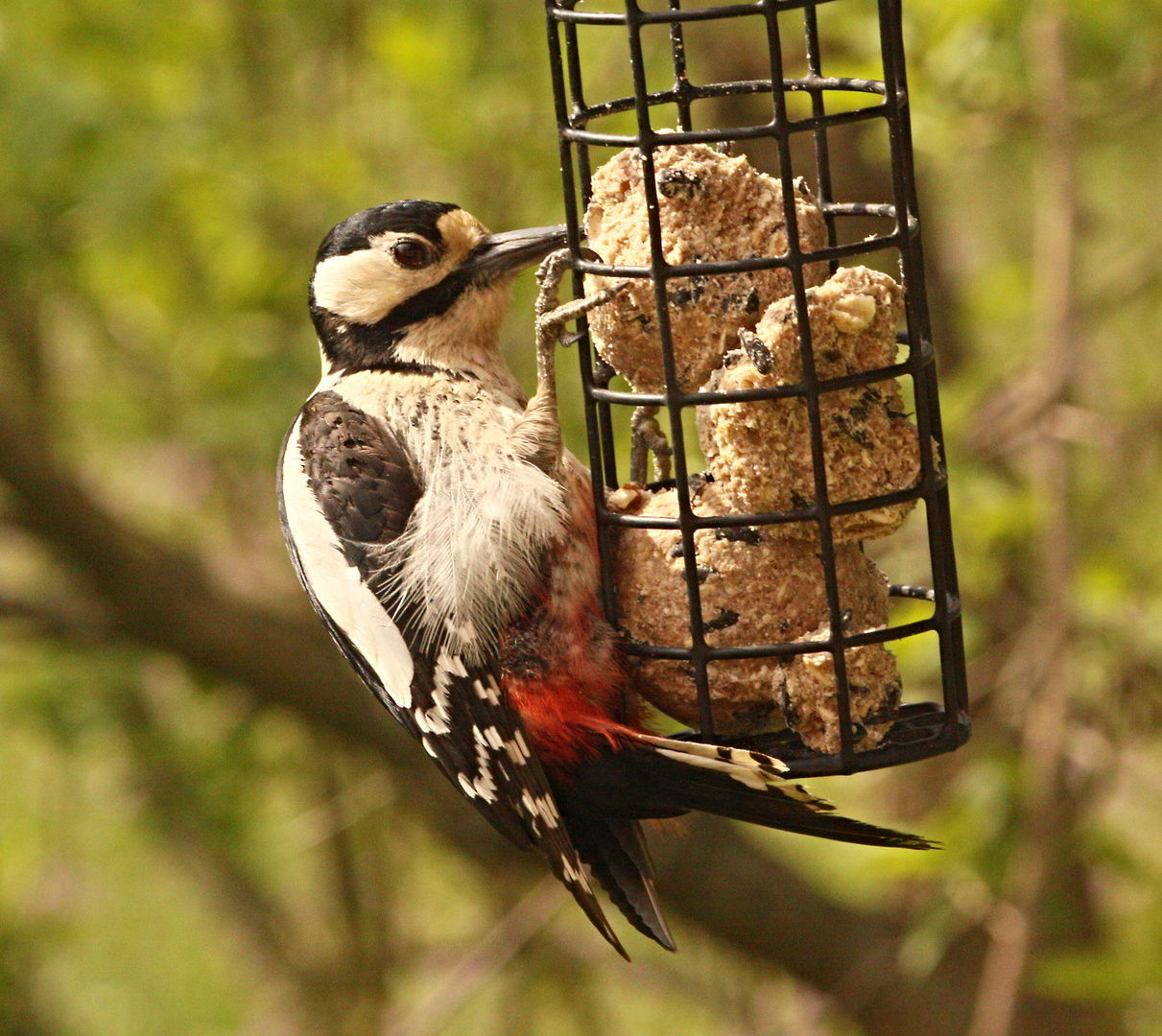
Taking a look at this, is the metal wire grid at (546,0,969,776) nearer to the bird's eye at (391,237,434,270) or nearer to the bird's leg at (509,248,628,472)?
the bird's leg at (509,248,628,472)

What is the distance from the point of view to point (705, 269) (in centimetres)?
205

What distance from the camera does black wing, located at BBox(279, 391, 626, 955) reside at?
2.34 metres

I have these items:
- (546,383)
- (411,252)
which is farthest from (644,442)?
(411,252)

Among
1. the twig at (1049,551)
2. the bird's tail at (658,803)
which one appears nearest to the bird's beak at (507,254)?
the bird's tail at (658,803)

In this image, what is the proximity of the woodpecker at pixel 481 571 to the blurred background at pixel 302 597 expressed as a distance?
1.09 m

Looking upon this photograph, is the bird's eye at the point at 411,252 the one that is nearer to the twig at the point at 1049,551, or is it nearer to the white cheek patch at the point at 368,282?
the white cheek patch at the point at 368,282

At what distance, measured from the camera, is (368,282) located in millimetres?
2719

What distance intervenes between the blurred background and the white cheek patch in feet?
3.70

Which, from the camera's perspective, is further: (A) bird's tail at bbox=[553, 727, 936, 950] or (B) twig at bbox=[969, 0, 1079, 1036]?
(B) twig at bbox=[969, 0, 1079, 1036]

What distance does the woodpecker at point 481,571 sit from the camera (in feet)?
7.69

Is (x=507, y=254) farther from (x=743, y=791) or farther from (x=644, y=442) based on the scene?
(x=743, y=791)

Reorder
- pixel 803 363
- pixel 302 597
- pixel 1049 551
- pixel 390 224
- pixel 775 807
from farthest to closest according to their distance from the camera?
pixel 302 597 < pixel 1049 551 < pixel 390 224 < pixel 775 807 < pixel 803 363

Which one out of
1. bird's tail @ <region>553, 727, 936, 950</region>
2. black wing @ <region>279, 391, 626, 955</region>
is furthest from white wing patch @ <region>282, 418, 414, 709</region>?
bird's tail @ <region>553, 727, 936, 950</region>

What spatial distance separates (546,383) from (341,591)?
1.56 ft
